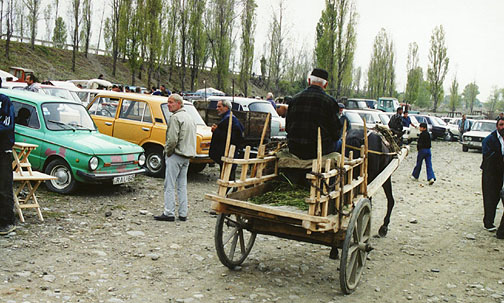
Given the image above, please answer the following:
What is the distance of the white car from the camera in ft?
82.7

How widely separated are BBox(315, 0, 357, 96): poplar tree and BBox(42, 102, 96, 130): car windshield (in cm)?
3221

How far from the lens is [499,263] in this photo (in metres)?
6.64

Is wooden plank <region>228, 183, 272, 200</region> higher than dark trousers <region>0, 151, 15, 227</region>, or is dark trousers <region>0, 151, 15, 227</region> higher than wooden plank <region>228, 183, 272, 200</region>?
wooden plank <region>228, 183, 272, 200</region>

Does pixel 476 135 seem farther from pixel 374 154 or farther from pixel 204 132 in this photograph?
pixel 374 154

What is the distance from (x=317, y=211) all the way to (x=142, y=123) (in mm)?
7821

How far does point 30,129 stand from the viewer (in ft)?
29.3

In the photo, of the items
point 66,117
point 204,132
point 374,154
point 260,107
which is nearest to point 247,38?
point 260,107

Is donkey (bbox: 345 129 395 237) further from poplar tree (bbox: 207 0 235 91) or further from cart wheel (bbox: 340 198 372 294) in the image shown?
poplar tree (bbox: 207 0 235 91)

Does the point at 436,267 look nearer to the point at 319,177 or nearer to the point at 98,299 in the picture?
the point at 319,177

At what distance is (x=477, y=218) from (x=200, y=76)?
53625 mm

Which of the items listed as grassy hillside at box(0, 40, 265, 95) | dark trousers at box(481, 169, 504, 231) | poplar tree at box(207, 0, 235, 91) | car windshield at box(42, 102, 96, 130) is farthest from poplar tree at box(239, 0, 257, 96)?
dark trousers at box(481, 169, 504, 231)

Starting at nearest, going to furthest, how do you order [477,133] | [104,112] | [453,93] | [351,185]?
[351,185], [104,112], [477,133], [453,93]

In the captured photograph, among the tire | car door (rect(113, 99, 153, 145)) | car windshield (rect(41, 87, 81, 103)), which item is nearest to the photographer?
car door (rect(113, 99, 153, 145))

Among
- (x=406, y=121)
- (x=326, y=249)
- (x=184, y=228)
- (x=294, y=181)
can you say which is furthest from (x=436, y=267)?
(x=406, y=121)
